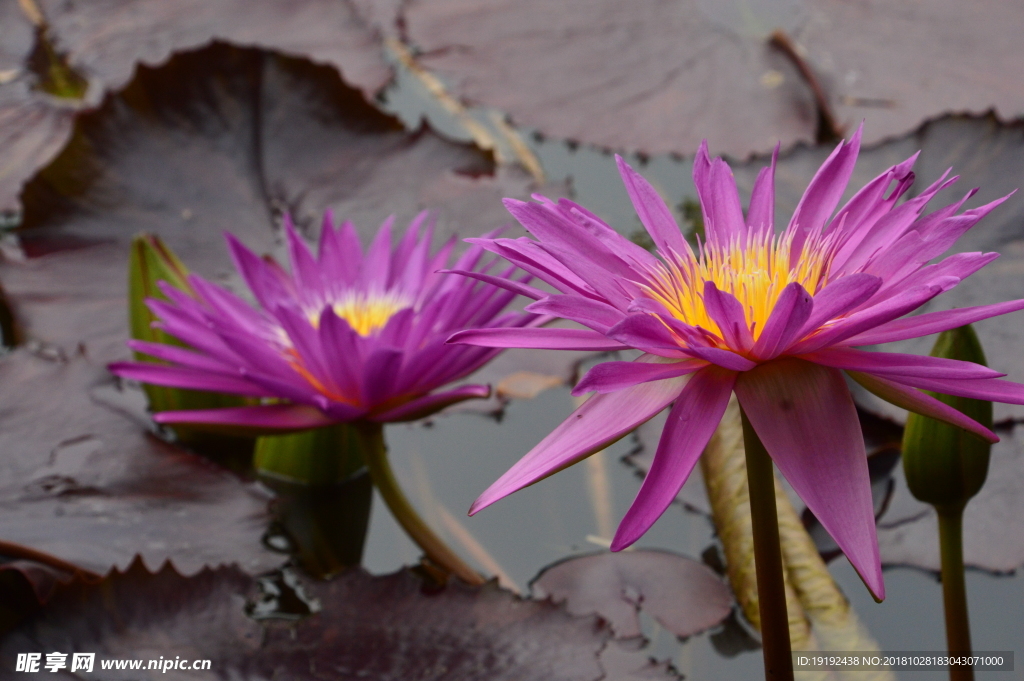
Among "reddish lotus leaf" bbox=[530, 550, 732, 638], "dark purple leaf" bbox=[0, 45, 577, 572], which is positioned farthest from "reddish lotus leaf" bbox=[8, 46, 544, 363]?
"reddish lotus leaf" bbox=[530, 550, 732, 638]

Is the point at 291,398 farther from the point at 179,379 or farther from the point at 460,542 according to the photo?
the point at 460,542

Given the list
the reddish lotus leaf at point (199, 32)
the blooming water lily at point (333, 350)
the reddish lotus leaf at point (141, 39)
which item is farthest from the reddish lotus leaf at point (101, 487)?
the reddish lotus leaf at point (199, 32)

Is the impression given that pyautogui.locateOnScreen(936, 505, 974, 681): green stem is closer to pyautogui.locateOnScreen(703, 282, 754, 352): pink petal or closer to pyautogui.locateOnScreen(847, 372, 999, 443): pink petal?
pyautogui.locateOnScreen(847, 372, 999, 443): pink petal

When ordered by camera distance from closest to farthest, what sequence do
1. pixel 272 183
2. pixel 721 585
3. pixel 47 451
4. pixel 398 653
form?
pixel 398 653 → pixel 721 585 → pixel 47 451 → pixel 272 183

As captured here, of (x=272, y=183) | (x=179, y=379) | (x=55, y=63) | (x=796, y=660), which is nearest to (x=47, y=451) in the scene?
(x=179, y=379)

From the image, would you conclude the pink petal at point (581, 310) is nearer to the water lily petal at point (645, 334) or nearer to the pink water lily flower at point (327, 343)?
the water lily petal at point (645, 334)

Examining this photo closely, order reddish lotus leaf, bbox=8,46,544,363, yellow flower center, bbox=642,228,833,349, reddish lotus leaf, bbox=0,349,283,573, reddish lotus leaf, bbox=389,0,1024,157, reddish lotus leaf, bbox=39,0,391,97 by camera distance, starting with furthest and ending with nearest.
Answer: reddish lotus leaf, bbox=39,0,391,97, reddish lotus leaf, bbox=389,0,1024,157, reddish lotus leaf, bbox=8,46,544,363, reddish lotus leaf, bbox=0,349,283,573, yellow flower center, bbox=642,228,833,349
